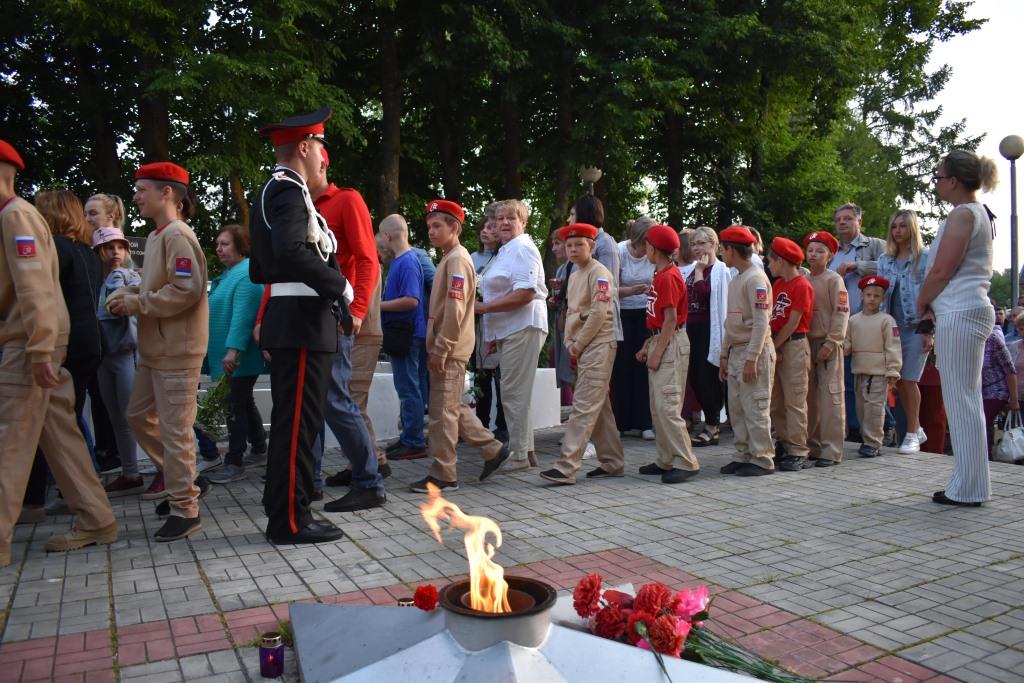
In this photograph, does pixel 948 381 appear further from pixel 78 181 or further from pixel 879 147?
pixel 879 147

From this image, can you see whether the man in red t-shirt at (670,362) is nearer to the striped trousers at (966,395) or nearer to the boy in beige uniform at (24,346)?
the striped trousers at (966,395)

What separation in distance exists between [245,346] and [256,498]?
1195 millimetres

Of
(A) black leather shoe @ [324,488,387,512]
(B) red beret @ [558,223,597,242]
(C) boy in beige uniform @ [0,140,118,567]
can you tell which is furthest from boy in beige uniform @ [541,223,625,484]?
(C) boy in beige uniform @ [0,140,118,567]

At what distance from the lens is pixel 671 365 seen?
6.57 meters

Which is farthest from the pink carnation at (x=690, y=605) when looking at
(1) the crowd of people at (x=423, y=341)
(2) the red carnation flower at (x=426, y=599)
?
(1) the crowd of people at (x=423, y=341)

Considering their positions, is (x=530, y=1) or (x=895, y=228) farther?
(x=530, y=1)

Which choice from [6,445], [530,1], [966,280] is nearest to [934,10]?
[530,1]

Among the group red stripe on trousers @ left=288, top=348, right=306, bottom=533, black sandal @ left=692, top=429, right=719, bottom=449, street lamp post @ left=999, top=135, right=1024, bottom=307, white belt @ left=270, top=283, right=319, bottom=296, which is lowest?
black sandal @ left=692, top=429, right=719, bottom=449

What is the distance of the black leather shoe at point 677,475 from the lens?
6535 mm

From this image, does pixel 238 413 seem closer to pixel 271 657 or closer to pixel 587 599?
pixel 271 657

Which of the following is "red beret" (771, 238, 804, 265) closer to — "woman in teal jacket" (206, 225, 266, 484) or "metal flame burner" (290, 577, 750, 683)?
"woman in teal jacket" (206, 225, 266, 484)

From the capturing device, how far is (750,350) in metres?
6.79

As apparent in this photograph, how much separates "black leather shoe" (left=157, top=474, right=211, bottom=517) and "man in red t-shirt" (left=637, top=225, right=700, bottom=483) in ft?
10.9

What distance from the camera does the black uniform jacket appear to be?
4441 mm
